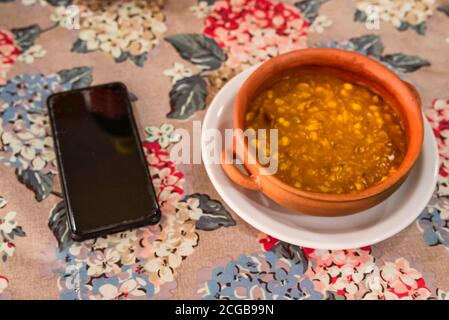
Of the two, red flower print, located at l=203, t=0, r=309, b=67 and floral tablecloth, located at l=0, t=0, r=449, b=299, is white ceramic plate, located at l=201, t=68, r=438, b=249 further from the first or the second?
red flower print, located at l=203, t=0, r=309, b=67

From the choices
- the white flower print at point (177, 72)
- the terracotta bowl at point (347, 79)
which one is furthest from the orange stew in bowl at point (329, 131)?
the white flower print at point (177, 72)

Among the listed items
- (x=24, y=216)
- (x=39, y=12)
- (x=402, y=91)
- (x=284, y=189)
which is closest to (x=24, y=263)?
(x=24, y=216)

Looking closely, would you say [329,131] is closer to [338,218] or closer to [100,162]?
[338,218]

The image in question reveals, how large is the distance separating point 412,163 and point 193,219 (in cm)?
41

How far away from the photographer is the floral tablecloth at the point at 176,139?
0.98 meters

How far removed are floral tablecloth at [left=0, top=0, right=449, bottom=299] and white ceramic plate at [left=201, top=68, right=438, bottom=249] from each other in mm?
57

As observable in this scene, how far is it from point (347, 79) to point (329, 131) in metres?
0.13

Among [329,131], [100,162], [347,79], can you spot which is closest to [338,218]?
[329,131]

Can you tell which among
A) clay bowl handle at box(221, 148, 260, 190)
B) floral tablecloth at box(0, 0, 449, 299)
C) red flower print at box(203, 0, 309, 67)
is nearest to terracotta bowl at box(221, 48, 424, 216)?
clay bowl handle at box(221, 148, 260, 190)

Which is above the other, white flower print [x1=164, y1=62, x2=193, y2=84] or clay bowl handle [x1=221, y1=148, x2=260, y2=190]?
white flower print [x1=164, y1=62, x2=193, y2=84]

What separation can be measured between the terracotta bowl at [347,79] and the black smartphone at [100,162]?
0.59 feet

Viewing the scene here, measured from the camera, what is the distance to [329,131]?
41.3 inches

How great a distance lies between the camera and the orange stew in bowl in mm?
998

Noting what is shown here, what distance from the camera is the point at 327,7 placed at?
1384 mm
